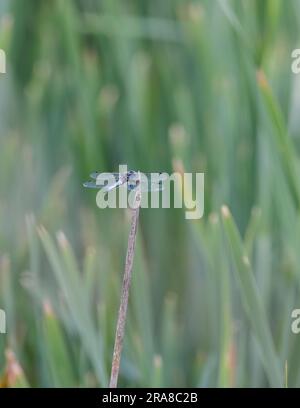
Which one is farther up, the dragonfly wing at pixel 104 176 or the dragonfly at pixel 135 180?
the dragonfly wing at pixel 104 176

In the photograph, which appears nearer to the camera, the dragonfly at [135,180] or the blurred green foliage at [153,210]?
the dragonfly at [135,180]

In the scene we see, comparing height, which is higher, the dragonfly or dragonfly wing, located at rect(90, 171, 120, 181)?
dragonfly wing, located at rect(90, 171, 120, 181)

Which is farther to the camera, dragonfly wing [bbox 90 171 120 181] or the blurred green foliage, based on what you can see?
the blurred green foliage

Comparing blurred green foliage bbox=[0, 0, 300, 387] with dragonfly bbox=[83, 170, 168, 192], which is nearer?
dragonfly bbox=[83, 170, 168, 192]

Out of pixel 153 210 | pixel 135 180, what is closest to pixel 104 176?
pixel 135 180

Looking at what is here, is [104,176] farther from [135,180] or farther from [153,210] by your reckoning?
[153,210]

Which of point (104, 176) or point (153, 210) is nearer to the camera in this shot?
point (104, 176)

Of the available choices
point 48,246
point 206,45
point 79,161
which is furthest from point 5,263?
point 206,45
